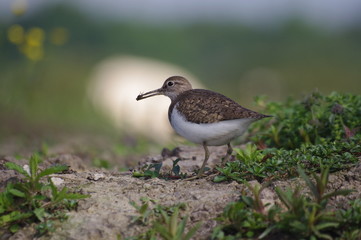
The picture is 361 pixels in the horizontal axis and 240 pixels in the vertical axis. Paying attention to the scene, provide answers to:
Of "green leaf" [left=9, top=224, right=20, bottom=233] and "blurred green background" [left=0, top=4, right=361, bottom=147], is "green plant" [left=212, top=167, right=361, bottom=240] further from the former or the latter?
"blurred green background" [left=0, top=4, right=361, bottom=147]

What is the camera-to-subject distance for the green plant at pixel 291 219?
376 cm

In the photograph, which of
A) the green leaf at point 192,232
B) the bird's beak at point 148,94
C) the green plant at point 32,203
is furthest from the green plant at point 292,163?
the bird's beak at point 148,94

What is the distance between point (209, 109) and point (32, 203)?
7.09 feet

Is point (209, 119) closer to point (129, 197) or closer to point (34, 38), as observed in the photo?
point (129, 197)

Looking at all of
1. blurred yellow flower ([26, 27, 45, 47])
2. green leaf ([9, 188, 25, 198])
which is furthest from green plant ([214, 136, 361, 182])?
blurred yellow flower ([26, 27, 45, 47])

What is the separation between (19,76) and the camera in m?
12.8

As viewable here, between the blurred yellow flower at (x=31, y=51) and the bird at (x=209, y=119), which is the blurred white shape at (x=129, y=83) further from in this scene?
the bird at (x=209, y=119)

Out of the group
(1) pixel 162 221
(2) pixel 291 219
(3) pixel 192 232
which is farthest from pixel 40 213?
(2) pixel 291 219

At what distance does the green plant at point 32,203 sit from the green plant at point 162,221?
22.9 inches

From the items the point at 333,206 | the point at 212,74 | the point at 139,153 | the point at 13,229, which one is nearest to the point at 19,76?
the point at 139,153

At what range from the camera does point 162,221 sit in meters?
4.12

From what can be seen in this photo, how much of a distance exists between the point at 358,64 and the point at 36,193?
2193cm

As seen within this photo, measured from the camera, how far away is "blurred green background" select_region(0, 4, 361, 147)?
56.6 feet

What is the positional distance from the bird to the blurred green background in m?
7.98
